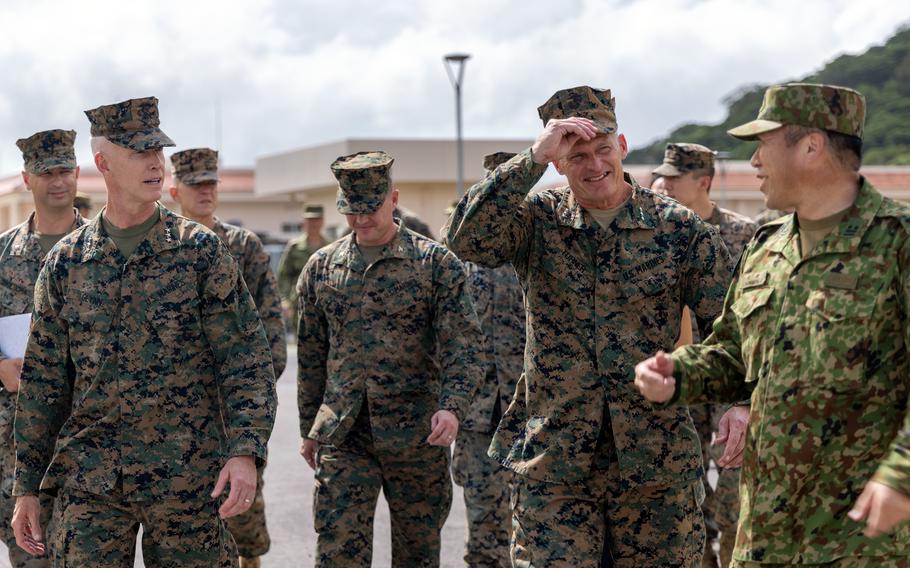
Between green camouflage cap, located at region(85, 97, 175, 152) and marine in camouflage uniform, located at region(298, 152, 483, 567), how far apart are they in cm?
162

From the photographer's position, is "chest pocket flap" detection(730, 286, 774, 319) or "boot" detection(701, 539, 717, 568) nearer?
"chest pocket flap" detection(730, 286, 774, 319)

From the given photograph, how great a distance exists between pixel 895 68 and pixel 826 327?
10547 centimetres

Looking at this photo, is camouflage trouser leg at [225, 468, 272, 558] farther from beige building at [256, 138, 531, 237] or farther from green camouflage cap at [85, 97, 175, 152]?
beige building at [256, 138, 531, 237]

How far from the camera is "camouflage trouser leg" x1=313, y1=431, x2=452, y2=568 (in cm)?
695

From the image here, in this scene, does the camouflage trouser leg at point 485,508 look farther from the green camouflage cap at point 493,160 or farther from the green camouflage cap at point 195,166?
the green camouflage cap at point 195,166

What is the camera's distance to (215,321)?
562 cm

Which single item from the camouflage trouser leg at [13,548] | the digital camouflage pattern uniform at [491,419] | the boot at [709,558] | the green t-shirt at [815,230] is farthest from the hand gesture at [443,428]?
the green t-shirt at [815,230]

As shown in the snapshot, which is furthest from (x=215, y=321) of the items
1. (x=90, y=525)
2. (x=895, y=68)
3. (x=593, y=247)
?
(x=895, y=68)

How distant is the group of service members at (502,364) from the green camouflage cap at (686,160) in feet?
4.30

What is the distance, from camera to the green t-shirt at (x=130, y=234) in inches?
222

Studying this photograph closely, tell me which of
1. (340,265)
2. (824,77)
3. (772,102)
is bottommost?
(824,77)

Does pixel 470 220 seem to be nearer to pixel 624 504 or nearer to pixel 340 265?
pixel 624 504

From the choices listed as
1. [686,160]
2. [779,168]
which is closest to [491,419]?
[686,160]

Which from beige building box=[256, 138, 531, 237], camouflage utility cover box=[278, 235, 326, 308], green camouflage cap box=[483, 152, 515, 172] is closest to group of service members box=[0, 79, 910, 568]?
green camouflage cap box=[483, 152, 515, 172]
